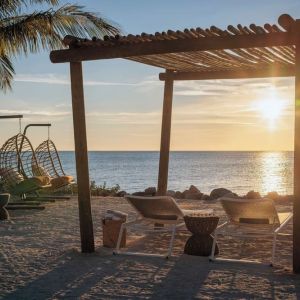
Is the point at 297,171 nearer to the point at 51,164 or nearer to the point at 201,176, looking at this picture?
the point at 51,164

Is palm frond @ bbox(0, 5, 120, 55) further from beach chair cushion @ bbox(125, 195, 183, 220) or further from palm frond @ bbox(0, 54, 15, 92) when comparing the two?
beach chair cushion @ bbox(125, 195, 183, 220)

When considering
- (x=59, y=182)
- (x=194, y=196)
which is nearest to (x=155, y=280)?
(x=59, y=182)

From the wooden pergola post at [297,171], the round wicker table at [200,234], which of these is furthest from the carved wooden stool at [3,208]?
the wooden pergola post at [297,171]

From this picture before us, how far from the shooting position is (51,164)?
1584 cm

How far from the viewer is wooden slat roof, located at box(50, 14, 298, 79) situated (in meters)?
5.89

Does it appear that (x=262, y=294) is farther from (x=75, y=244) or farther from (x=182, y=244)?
(x=75, y=244)

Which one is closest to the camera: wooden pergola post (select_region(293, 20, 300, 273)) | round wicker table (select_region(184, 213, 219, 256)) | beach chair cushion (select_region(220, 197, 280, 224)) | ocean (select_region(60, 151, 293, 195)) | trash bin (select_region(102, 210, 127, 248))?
wooden pergola post (select_region(293, 20, 300, 273))

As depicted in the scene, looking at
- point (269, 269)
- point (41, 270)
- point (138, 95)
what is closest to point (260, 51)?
point (269, 269)

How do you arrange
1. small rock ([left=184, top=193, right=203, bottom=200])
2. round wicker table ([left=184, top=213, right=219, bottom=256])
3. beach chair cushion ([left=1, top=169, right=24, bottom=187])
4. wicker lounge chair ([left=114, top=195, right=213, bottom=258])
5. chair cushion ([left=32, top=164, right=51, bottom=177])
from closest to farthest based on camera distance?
round wicker table ([left=184, top=213, right=219, bottom=256]) < wicker lounge chair ([left=114, top=195, right=213, bottom=258]) < beach chair cushion ([left=1, top=169, right=24, bottom=187]) < chair cushion ([left=32, top=164, right=51, bottom=177]) < small rock ([left=184, top=193, right=203, bottom=200])

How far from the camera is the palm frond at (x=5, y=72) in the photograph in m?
15.6

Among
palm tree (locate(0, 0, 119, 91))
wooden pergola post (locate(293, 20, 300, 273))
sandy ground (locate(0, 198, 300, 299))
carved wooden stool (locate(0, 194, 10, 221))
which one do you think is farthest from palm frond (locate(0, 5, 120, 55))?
wooden pergola post (locate(293, 20, 300, 273))

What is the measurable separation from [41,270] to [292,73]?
452cm

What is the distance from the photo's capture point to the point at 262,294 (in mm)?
5129

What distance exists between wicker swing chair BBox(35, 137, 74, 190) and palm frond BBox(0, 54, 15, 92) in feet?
6.03
